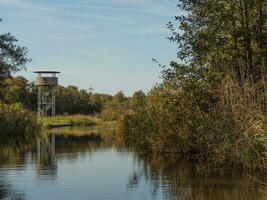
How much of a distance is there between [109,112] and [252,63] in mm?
55056

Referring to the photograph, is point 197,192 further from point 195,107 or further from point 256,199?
point 195,107

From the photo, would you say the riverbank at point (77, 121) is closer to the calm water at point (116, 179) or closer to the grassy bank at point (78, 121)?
the grassy bank at point (78, 121)

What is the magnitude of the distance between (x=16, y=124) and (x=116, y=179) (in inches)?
1072

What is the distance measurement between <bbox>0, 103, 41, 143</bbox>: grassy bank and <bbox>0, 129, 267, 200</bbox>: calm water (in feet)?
54.8

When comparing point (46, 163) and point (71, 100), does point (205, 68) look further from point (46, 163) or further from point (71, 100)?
point (71, 100)

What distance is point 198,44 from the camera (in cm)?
2495

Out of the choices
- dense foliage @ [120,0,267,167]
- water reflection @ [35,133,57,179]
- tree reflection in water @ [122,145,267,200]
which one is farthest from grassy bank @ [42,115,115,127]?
tree reflection in water @ [122,145,267,200]

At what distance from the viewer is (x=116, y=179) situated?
17578 mm

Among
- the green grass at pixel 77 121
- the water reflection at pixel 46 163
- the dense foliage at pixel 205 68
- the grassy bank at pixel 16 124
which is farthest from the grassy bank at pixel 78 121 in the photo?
the dense foliage at pixel 205 68

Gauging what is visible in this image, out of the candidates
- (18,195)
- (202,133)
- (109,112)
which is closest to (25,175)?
(18,195)

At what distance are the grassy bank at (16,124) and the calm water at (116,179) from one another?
16.7 m

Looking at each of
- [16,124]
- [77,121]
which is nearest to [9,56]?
[16,124]

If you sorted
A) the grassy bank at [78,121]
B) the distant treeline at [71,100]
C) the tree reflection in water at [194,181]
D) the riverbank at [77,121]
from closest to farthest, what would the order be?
the tree reflection in water at [194,181] → the riverbank at [77,121] → the grassy bank at [78,121] → the distant treeline at [71,100]

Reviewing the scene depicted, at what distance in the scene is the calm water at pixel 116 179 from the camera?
47.0 ft
